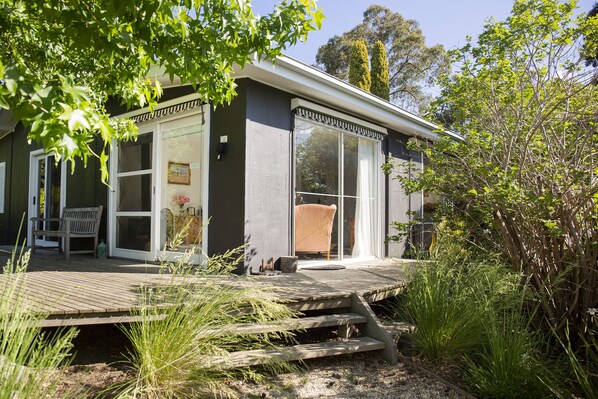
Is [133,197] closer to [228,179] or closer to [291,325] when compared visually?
[228,179]

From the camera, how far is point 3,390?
1.62 meters

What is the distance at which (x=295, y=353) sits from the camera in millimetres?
3066

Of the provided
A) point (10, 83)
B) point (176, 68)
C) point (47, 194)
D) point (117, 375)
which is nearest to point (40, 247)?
point (47, 194)

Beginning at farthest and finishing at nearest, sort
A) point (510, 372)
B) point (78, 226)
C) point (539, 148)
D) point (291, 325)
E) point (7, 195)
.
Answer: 1. point (7, 195)
2. point (78, 226)
3. point (539, 148)
4. point (291, 325)
5. point (510, 372)

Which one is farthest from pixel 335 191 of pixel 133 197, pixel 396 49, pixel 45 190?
pixel 396 49

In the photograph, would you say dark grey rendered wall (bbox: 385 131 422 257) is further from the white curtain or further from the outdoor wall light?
the outdoor wall light

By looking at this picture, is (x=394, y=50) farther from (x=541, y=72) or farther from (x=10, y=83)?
(x=10, y=83)

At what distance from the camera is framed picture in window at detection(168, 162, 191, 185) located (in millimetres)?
6021

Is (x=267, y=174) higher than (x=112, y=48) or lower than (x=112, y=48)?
lower

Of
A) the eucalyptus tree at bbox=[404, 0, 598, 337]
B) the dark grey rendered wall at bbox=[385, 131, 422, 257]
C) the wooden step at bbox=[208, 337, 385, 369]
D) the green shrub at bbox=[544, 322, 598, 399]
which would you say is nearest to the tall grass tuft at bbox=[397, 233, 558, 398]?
the green shrub at bbox=[544, 322, 598, 399]

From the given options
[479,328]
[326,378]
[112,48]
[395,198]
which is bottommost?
[326,378]

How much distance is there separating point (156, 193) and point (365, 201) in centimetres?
331

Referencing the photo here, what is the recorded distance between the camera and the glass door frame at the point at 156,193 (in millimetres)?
5445

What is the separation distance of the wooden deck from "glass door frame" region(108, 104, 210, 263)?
0.33 m
